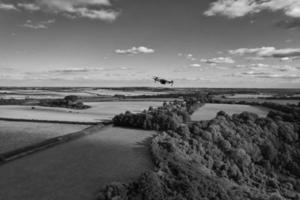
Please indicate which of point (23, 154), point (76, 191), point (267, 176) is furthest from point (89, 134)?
point (267, 176)

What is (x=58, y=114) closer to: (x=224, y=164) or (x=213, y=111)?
(x=213, y=111)

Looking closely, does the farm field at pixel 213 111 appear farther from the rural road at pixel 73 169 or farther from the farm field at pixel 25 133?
the rural road at pixel 73 169

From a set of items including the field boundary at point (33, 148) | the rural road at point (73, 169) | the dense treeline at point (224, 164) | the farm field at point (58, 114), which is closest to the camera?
the dense treeline at point (224, 164)

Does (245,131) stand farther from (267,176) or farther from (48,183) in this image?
(48,183)

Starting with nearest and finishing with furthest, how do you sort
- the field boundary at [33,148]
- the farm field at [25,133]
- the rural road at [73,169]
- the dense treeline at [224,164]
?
the dense treeline at [224,164] → the rural road at [73,169] → the field boundary at [33,148] → the farm field at [25,133]

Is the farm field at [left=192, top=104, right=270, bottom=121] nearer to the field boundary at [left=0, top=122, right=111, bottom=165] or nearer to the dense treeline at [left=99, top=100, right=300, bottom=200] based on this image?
the dense treeline at [left=99, top=100, right=300, bottom=200]

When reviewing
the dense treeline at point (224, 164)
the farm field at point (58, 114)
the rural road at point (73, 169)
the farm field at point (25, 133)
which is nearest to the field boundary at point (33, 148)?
the rural road at point (73, 169)

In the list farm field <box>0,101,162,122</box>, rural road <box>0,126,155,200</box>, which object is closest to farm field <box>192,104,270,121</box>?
farm field <box>0,101,162,122</box>
